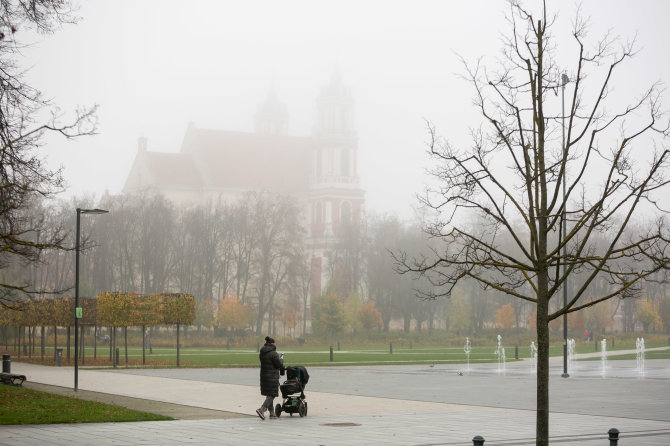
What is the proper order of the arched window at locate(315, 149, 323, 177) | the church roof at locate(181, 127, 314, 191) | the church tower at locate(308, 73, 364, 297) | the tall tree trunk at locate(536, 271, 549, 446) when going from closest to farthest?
1. the tall tree trunk at locate(536, 271, 549, 446)
2. the church roof at locate(181, 127, 314, 191)
3. the church tower at locate(308, 73, 364, 297)
4. the arched window at locate(315, 149, 323, 177)

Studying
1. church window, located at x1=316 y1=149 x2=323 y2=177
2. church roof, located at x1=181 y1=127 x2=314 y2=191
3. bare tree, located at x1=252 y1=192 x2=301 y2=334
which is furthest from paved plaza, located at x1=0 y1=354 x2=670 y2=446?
church window, located at x1=316 y1=149 x2=323 y2=177

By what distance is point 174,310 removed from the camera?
42.0 metres

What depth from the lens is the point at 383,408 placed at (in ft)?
70.7

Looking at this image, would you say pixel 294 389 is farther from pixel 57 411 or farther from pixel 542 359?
pixel 542 359

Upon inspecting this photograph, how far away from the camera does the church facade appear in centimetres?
12219

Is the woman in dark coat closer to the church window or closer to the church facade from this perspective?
the church facade

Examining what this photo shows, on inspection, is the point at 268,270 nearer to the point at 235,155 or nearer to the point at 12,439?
the point at 235,155

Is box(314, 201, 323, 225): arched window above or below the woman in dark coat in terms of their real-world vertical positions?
above

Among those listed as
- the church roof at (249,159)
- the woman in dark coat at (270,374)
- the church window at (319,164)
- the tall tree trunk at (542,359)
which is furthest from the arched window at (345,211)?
the tall tree trunk at (542,359)

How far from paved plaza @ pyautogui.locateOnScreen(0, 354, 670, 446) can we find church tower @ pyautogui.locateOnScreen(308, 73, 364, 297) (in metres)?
87.1

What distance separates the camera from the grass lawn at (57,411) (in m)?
17.6

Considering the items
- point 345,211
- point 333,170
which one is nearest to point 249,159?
point 333,170

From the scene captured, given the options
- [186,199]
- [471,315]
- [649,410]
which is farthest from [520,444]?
[186,199]

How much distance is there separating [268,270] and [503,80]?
233ft
